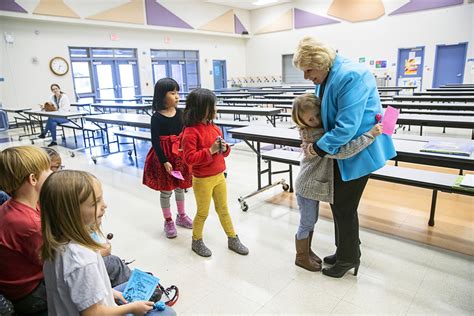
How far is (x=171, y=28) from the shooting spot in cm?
1284

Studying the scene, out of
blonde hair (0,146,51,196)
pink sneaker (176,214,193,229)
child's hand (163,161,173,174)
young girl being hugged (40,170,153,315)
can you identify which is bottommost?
pink sneaker (176,214,193,229)

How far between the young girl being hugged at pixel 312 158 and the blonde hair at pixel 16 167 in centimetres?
123

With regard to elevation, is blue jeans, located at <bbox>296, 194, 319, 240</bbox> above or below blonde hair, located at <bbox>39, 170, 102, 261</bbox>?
below

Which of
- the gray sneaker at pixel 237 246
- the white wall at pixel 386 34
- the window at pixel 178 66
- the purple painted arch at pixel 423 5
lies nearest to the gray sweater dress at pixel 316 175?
the gray sneaker at pixel 237 246

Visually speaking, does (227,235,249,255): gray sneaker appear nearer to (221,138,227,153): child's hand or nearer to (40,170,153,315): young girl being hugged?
(221,138,227,153): child's hand

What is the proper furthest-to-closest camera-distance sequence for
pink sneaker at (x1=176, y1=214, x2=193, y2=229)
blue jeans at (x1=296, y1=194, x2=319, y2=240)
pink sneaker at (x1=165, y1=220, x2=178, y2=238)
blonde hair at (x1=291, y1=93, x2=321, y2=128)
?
pink sneaker at (x1=176, y1=214, x2=193, y2=229) → pink sneaker at (x1=165, y1=220, x2=178, y2=238) → blue jeans at (x1=296, y1=194, x2=319, y2=240) → blonde hair at (x1=291, y1=93, x2=321, y2=128)

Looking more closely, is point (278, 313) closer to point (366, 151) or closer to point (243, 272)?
point (243, 272)

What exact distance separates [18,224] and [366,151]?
155 cm

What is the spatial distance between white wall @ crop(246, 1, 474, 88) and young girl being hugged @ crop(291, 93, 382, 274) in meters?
7.97

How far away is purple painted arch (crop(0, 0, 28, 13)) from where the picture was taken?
866cm

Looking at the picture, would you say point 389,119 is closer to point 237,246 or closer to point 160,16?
point 237,246

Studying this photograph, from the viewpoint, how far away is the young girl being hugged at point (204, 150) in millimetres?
2049

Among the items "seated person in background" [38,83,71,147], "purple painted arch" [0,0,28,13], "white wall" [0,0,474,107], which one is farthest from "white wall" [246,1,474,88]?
"purple painted arch" [0,0,28,13]

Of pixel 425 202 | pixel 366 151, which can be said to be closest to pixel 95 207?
pixel 366 151
